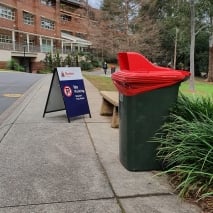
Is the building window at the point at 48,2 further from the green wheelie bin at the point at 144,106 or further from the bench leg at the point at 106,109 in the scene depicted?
the green wheelie bin at the point at 144,106

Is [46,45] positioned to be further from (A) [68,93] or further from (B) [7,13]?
(A) [68,93]

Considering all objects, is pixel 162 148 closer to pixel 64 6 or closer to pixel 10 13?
pixel 10 13

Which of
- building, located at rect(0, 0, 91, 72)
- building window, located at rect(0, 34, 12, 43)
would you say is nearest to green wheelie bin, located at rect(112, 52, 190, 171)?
building, located at rect(0, 0, 91, 72)

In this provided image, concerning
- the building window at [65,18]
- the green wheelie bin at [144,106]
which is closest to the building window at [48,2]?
the building window at [65,18]

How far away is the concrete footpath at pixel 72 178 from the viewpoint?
12.0 feet

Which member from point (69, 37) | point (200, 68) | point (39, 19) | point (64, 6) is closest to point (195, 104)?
point (200, 68)

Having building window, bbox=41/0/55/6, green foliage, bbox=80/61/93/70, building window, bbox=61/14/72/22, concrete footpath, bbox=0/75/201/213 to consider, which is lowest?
green foliage, bbox=80/61/93/70

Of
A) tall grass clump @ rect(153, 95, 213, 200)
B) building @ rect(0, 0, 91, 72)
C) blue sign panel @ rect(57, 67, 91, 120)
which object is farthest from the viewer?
building @ rect(0, 0, 91, 72)

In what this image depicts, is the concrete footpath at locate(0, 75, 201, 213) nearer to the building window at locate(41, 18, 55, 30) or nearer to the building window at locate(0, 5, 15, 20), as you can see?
the building window at locate(0, 5, 15, 20)

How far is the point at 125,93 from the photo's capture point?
4.64 meters

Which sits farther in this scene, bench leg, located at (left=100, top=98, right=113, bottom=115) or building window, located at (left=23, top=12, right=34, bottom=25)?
building window, located at (left=23, top=12, right=34, bottom=25)

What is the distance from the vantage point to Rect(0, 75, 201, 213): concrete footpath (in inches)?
143

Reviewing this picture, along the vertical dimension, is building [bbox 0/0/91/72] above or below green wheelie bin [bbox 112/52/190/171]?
above

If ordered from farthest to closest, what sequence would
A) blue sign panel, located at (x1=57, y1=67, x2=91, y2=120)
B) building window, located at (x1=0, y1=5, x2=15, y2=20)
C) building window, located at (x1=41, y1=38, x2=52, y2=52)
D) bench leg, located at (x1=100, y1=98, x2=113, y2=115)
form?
building window, located at (x1=41, y1=38, x2=52, y2=52) → building window, located at (x1=0, y1=5, x2=15, y2=20) → bench leg, located at (x1=100, y1=98, x2=113, y2=115) → blue sign panel, located at (x1=57, y1=67, x2=91, y2=120)
